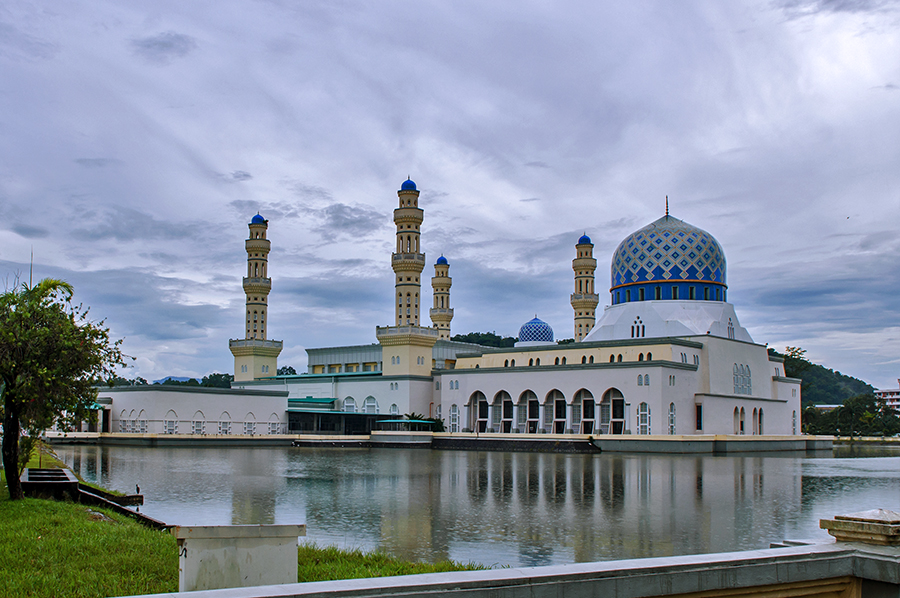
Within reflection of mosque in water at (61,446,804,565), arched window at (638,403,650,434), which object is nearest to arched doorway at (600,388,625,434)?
arched window at (638,403,650,434)

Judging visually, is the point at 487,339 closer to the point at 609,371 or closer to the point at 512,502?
the point at 609,371

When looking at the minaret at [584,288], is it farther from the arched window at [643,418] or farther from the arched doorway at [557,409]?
the arched window at [643,418]

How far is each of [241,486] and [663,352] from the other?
35024 mm

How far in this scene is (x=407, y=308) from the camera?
5981cm

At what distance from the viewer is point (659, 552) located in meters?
11.6

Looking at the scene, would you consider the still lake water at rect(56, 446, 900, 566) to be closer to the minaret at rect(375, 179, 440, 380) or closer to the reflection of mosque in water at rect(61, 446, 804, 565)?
the reflection of mosque in water at rect(61, 446, 804, 565)

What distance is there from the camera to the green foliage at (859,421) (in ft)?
241

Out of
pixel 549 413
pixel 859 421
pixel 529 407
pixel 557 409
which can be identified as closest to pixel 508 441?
pixel 557 409

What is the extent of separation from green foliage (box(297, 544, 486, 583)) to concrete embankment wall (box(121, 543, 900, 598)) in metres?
3.06

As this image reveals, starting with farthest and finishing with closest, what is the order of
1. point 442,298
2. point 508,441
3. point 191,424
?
point 442,298 < point 191,424 < point 508,441

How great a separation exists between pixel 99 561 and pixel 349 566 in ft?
7.88

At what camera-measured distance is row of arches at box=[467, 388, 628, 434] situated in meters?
52.2

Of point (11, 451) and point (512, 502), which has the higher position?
point (11, 451)

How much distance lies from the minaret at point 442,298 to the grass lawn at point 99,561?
6625 centimetres
